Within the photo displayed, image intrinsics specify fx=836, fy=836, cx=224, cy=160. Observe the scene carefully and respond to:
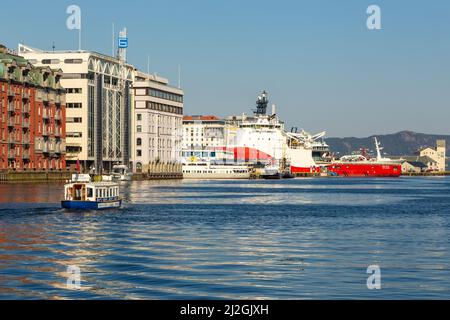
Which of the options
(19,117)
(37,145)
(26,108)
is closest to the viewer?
(19,117)

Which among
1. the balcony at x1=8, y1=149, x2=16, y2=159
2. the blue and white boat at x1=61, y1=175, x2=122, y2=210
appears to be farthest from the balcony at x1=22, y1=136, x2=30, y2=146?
the blue and white boat at x1=61, y1=175, x2=122, y2=210

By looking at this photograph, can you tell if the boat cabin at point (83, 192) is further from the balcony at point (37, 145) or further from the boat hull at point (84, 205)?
the balcony at point (37, 145)

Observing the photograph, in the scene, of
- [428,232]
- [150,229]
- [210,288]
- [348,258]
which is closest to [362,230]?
[428,232]

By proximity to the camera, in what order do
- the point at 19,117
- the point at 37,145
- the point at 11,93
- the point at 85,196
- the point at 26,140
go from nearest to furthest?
1. the point at 85,196
2. the point at 11,93
3. the point at 19,117
4. the point at 26,140
5. the point at 37,145

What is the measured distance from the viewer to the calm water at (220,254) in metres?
36.8

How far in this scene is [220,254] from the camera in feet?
167

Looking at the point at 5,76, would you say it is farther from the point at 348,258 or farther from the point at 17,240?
the point at 348,258

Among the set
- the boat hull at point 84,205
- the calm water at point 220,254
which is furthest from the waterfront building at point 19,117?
the calm water at point 220,254

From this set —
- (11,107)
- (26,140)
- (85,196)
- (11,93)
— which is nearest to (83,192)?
(85,196)

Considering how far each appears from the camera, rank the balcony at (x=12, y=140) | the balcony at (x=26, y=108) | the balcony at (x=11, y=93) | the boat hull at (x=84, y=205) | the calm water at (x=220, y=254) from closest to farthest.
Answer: the calm water at (x=220, y=254)
the boat hull at (x=84, y=205)
the balcony at (x=12, y=140)
the balcony at (x=11, y=93)
the balcony at (x=26, y=108)

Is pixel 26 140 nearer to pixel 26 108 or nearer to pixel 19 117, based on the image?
pixel 19 117

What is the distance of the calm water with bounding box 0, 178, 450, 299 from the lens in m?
36.8

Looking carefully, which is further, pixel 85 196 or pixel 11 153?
pixel 11 153
